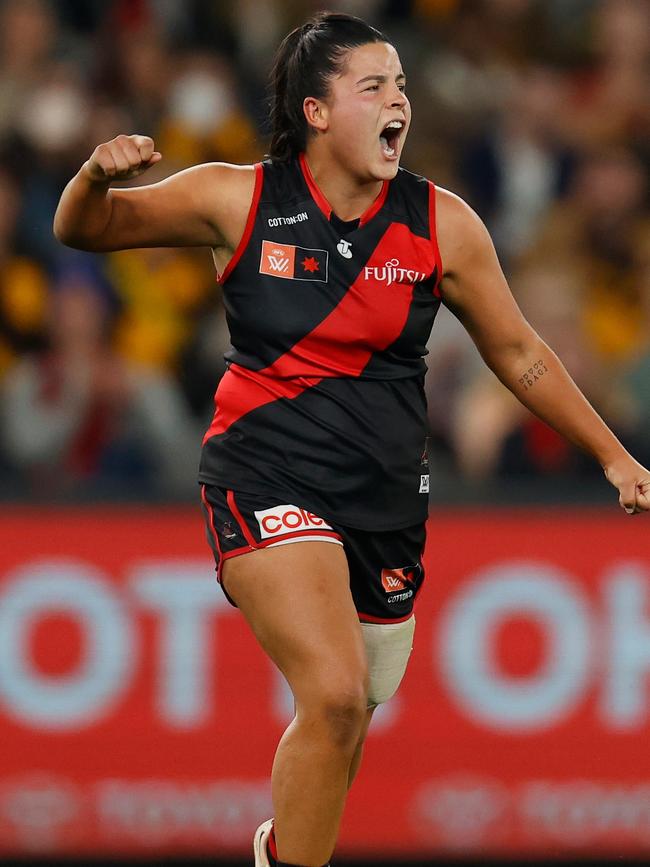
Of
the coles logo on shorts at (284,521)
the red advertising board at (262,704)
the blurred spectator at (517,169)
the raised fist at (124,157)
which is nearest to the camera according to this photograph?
the raised fist at (124,157)

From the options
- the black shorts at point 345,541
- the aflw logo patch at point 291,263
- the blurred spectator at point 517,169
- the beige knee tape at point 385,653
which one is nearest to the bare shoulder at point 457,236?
the aflw logo patch at point 291,263

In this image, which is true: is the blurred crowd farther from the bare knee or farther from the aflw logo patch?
the bare knee

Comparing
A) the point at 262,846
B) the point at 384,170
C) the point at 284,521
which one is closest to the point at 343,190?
the point at 384,170

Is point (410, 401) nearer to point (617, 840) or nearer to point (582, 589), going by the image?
point (582, 589)

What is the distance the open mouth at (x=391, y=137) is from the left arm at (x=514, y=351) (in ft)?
0.68

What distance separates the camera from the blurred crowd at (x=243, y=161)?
23.9ft

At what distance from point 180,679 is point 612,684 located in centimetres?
182

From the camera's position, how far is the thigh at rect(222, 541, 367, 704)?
13.1 feet

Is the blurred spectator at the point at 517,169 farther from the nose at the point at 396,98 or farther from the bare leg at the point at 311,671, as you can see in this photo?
the bare leg at the point at 311,671

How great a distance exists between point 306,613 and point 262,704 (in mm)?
2968

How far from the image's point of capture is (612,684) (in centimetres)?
686

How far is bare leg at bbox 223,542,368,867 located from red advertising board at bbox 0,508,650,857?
2743 millimetres

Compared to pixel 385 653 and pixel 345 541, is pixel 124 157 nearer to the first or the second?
pixel 345 541

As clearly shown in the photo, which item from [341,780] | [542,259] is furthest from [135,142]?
[542,259]
